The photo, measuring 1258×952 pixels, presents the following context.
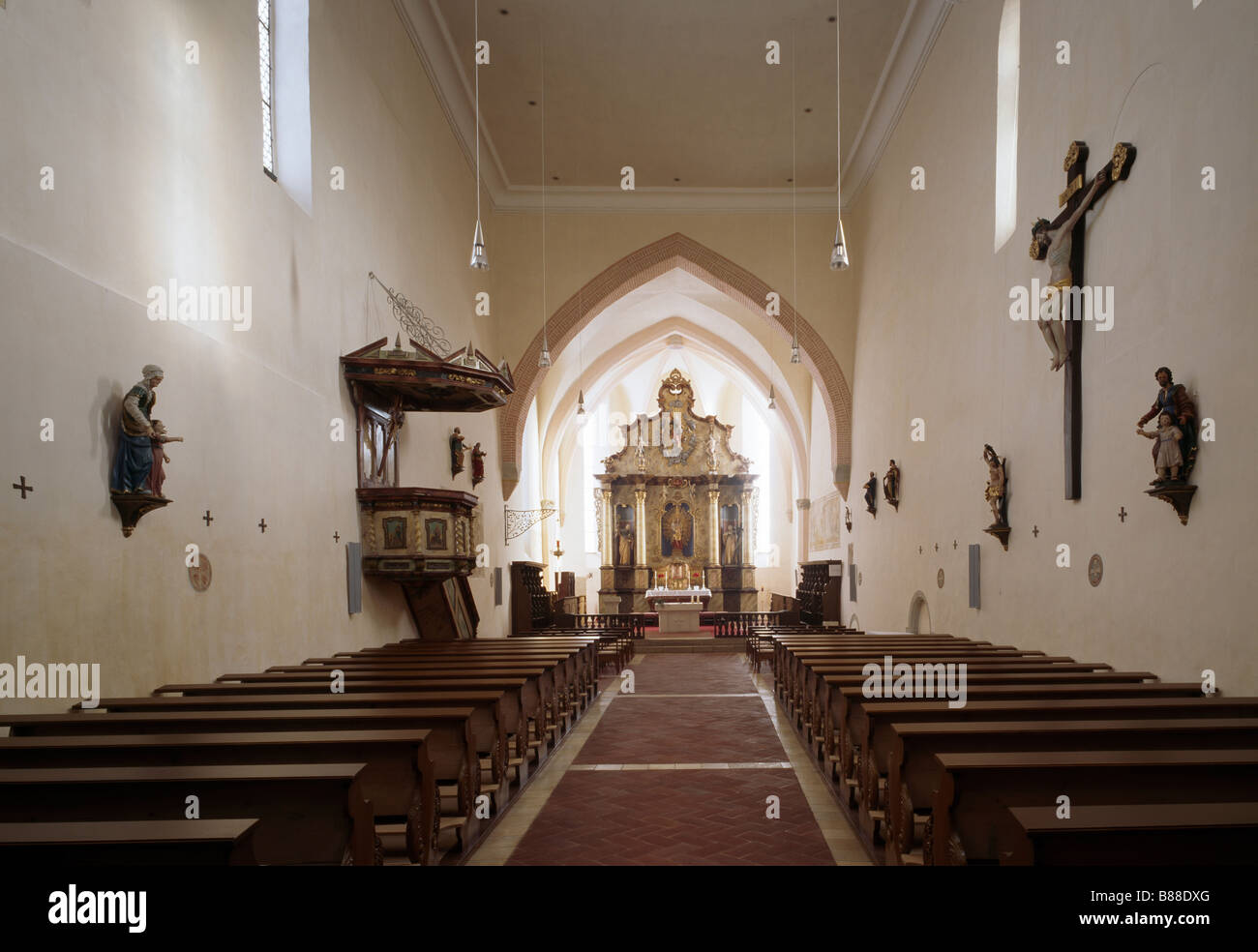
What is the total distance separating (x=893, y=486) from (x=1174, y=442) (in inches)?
306

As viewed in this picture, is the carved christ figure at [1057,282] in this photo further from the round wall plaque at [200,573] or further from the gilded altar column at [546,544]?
the gilded altar column at [546,544]

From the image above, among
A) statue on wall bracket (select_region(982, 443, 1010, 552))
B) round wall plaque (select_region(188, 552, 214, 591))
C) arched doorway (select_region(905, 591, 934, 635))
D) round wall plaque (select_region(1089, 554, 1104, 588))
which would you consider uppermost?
statue on wall bracket (select_region(982, 443, 1010, 552))

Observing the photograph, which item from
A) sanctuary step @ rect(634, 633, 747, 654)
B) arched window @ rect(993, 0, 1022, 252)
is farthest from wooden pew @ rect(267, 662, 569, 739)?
sanctuary step @ rect(634, 633, 747, 654)

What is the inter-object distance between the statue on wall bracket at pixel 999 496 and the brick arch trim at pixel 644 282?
801 cm

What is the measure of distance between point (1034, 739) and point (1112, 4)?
5960mm

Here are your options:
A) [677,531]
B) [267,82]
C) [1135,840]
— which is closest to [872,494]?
[267,82]

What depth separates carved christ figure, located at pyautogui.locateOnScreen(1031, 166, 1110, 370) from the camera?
711 centimetres

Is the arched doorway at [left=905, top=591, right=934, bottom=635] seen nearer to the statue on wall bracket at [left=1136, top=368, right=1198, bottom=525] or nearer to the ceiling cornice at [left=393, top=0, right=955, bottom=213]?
the statue on wall bracket at [left=1136, top=368, right=1198, bottom=525]

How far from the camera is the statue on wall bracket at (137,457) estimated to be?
16.3ft

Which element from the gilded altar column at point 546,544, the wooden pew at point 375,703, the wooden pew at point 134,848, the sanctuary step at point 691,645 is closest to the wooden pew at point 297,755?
the wooden pew at point 375,703

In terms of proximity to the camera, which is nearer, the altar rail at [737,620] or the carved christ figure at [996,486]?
the carved christ figure at [996,486]

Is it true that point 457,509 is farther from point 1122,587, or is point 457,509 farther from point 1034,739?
point 1034,739

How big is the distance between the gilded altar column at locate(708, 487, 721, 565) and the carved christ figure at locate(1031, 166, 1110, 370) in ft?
65.5

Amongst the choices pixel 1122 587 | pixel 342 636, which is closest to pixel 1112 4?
pixel 1122 587
